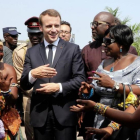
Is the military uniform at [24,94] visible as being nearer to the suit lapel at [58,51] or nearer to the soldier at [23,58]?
the soldier at [23,58]

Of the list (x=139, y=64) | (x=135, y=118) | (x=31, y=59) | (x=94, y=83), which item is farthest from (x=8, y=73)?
(x=135, y=118)

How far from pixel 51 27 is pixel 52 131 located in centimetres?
136

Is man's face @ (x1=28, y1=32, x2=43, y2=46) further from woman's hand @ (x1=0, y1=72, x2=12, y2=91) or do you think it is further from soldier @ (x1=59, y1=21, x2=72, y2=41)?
woman's hand @ (x1=0, y1=72, x2=12, y2=91)

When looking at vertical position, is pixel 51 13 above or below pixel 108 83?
above

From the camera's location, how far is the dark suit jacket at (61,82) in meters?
4.97

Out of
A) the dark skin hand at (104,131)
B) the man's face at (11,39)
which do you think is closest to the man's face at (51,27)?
the dark skin hand at (104,131)

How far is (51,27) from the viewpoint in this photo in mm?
5211

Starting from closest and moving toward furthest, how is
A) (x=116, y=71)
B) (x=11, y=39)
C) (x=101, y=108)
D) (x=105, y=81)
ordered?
(x=101, y=108)
(x=105, y=81)
(x=116, y=71)
(x=11, y=39)

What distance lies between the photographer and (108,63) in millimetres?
4816

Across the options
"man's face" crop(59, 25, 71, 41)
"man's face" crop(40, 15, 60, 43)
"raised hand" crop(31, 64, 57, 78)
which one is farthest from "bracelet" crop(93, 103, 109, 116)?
"man's face" crop(59, 25, 71, 41)

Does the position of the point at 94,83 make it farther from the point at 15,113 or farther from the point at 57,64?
the point at 15,113

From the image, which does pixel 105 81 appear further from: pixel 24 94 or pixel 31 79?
pixel 24 94

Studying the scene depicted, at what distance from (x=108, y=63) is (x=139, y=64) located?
44cm

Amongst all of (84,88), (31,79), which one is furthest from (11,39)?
(84,88)
